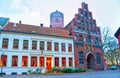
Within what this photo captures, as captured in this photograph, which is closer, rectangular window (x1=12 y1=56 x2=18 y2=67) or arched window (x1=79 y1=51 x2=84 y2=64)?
rectangular window (x1=12 y1=56 x2=18 y2=67)

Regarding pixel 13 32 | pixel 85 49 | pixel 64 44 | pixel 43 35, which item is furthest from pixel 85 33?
pixel 13 32

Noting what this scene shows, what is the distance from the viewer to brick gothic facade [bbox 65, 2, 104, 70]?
3803cm

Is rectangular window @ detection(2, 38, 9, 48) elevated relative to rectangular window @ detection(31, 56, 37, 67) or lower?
elevated

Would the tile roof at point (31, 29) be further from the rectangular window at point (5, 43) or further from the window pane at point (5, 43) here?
the window pane at point (5, 43)

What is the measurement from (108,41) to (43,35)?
25.3m

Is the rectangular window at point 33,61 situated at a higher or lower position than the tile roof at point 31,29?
lower

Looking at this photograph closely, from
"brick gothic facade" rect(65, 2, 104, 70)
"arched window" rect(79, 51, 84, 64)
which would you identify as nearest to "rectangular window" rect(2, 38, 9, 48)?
"brick gothic facade" rect(65, 2, 104, 70)

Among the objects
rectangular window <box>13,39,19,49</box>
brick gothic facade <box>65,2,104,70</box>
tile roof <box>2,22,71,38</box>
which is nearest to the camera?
rectangular window <box>13,39,19,49</box>

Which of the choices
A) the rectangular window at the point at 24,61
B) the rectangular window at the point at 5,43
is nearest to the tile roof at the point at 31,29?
the rectangular window at the point at 5,43

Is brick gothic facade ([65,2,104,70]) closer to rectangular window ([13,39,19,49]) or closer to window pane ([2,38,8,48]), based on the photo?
rectangular window ([13,39,19,49])

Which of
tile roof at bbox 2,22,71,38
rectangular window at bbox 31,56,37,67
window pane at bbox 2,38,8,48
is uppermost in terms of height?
tile roof at bbox 2,22,71,38

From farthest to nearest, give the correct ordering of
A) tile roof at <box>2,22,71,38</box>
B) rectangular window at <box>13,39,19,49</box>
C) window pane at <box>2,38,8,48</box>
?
tile roof at <box>2,22,71,38</box> → rectangular window at <box>13,39,19,49</box> → window pane at <box>2,38,8,48</box>

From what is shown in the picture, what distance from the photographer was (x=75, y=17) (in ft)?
130

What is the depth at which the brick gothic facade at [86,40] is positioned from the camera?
3803 cm
